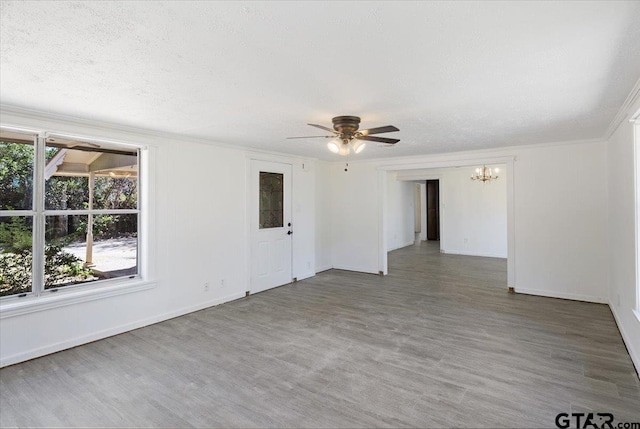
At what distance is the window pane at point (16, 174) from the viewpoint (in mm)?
2990

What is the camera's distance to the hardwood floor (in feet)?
7.22

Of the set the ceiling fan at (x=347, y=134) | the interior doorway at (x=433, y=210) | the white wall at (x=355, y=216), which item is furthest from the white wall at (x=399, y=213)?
the ceiling fan at (x=347, y=134)

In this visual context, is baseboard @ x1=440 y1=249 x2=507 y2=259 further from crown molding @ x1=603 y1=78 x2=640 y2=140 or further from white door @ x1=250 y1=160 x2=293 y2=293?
white door @ x1=250 y1=160 x2=293 y2=293

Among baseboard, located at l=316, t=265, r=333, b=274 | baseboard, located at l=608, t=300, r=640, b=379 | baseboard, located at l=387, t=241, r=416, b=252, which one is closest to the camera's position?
baseboard, located at l=608, t=300, r=640, b=379

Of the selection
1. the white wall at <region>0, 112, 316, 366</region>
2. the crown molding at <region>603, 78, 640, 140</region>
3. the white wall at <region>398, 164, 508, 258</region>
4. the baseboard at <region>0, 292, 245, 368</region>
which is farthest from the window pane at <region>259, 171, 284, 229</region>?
the white wall at <region>398, 164, 508, 258</region>

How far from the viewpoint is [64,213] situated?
3322mm

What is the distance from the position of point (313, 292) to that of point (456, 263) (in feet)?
12.8

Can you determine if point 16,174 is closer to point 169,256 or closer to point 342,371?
point 169,256

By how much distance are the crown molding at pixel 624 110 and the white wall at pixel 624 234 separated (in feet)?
0.14

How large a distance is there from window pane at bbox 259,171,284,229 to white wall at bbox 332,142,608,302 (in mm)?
2950

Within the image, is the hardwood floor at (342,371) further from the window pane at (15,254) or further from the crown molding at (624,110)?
the crown molding at (624,110)

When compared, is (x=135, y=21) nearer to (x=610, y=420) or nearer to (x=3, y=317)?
(x=3, y=317)

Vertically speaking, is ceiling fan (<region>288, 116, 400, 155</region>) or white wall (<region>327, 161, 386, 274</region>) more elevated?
ceiling fan (<region>288, 116, 400, 155</region>)

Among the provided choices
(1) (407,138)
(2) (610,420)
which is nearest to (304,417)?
(2) (610,420)
